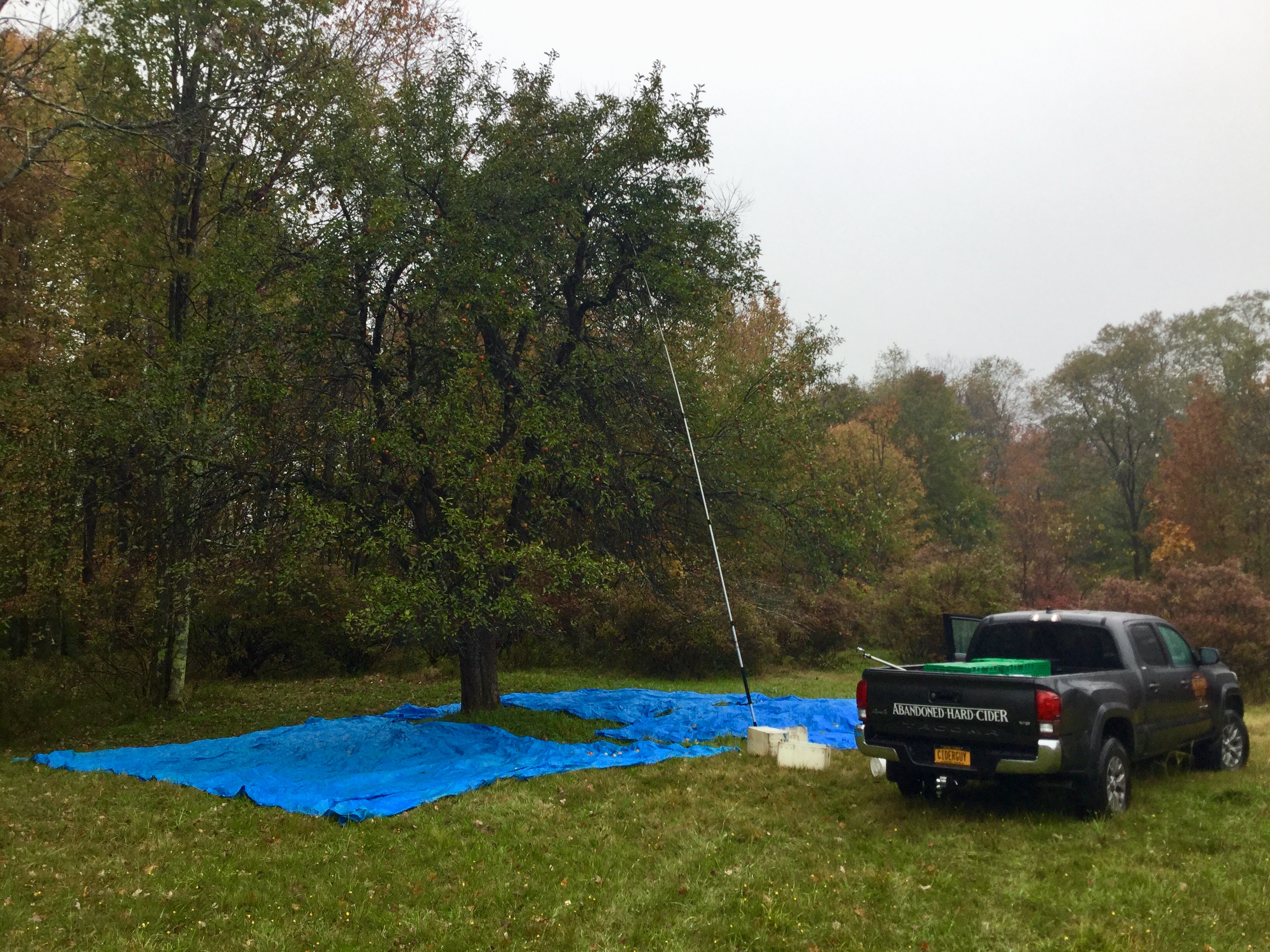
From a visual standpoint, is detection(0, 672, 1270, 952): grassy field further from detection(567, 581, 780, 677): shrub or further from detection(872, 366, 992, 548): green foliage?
detection(872, 366, 992, 548): green foliage

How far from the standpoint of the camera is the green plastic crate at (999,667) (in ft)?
24.2

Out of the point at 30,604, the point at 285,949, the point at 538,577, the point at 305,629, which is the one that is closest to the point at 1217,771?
the point at 285,949

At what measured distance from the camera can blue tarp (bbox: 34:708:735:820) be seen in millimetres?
8273

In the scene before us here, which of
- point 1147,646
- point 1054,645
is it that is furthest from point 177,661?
point 1147,646

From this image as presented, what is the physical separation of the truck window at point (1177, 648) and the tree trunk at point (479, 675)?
7.91 metres

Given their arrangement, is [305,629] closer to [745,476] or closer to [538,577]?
[538,577]

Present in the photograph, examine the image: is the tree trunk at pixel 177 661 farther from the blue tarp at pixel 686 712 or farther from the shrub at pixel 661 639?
the shrub at pixel 661 639

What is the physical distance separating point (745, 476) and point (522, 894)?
24.1ft

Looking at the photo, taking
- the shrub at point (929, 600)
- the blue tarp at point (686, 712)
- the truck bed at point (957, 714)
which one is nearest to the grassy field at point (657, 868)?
the truck bed at point (957, 714)

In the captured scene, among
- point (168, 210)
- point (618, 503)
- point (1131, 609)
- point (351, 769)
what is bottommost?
point (351, 769)

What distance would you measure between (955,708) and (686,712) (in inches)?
270

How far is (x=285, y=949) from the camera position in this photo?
16.4ft

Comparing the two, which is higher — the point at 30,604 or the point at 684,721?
the point at 30,604

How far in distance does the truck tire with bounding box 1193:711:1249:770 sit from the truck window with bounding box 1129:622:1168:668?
1025 mm
